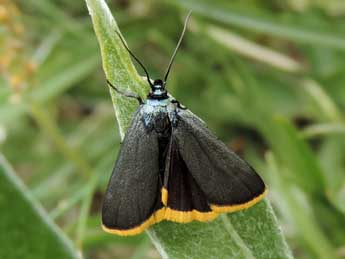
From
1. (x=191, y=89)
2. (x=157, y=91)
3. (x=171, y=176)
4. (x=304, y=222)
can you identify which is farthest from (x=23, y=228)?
(x=191, y=89)

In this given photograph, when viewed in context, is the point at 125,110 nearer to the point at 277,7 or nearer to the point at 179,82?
the point at 179,82

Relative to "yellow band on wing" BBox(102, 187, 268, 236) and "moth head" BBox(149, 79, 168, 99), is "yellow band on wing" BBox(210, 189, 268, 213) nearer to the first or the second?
"yellow band on wing" BBox(102, 187, 268, 236)

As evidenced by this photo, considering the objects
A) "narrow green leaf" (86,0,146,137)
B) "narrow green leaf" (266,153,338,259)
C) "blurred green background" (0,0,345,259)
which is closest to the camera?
"narrow green leaf" (86,0,146,137)

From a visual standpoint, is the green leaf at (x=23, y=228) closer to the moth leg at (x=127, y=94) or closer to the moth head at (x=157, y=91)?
the moth leg at (x=127, y=94)

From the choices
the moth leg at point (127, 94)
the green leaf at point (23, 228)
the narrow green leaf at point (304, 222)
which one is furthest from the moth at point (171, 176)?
the narrow green leaf at point (304, 222)

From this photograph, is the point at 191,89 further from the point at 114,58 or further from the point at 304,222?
the point at 114,58

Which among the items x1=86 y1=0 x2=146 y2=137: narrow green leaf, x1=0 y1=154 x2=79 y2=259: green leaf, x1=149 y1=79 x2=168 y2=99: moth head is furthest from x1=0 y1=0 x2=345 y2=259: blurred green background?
x1=0 y1=154 x2=79 y2=259: green leaf
